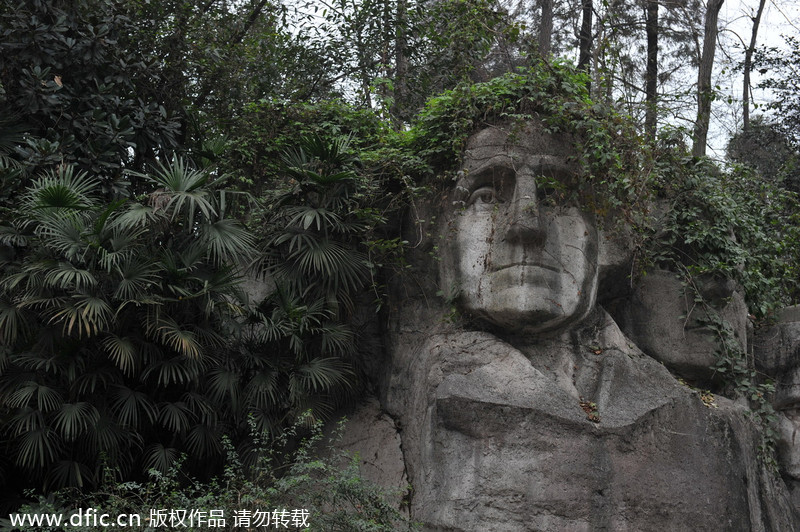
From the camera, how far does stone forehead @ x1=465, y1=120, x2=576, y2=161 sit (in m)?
7.91

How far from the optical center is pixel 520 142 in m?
7.93

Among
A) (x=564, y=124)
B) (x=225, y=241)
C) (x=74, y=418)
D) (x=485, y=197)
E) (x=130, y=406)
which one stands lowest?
(x=74, y=418)

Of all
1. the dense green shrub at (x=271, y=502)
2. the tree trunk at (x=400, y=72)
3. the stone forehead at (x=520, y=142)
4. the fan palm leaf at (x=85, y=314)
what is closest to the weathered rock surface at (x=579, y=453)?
the dense green shrub at (x=271, y=502)

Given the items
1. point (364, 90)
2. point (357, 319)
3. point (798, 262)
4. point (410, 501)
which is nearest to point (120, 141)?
point (357, 319)

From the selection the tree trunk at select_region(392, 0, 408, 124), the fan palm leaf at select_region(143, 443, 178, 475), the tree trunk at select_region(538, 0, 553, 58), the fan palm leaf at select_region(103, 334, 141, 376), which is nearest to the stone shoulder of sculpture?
the fan palm leaf at select_region(143, 443, 178, 475)

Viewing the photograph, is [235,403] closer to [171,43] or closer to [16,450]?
[16,450]

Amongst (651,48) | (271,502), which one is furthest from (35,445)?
(651,48)

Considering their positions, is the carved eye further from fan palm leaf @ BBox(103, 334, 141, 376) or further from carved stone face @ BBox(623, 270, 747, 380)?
fan palm leaf @ BBox(103, 334, 141, 376)

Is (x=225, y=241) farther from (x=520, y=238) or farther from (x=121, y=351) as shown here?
(x=520, y=238)

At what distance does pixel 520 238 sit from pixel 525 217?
0.18 meters

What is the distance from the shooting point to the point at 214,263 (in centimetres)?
801

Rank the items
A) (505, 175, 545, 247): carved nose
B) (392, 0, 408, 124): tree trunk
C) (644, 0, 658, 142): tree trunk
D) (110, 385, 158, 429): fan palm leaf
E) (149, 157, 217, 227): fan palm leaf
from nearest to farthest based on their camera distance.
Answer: (110, 385, 158, 429): fan palm leaf, (505, 175, 545, 247): carved nose, (149, 157, 217, 227): fan palm leaf, (392, 0, 408, 124): tree trunk, (644, 0, 658, 142): tree trunk

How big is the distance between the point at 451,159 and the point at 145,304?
3.01 meters

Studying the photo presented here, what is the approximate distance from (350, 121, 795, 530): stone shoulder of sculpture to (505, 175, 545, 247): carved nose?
0.01 m
